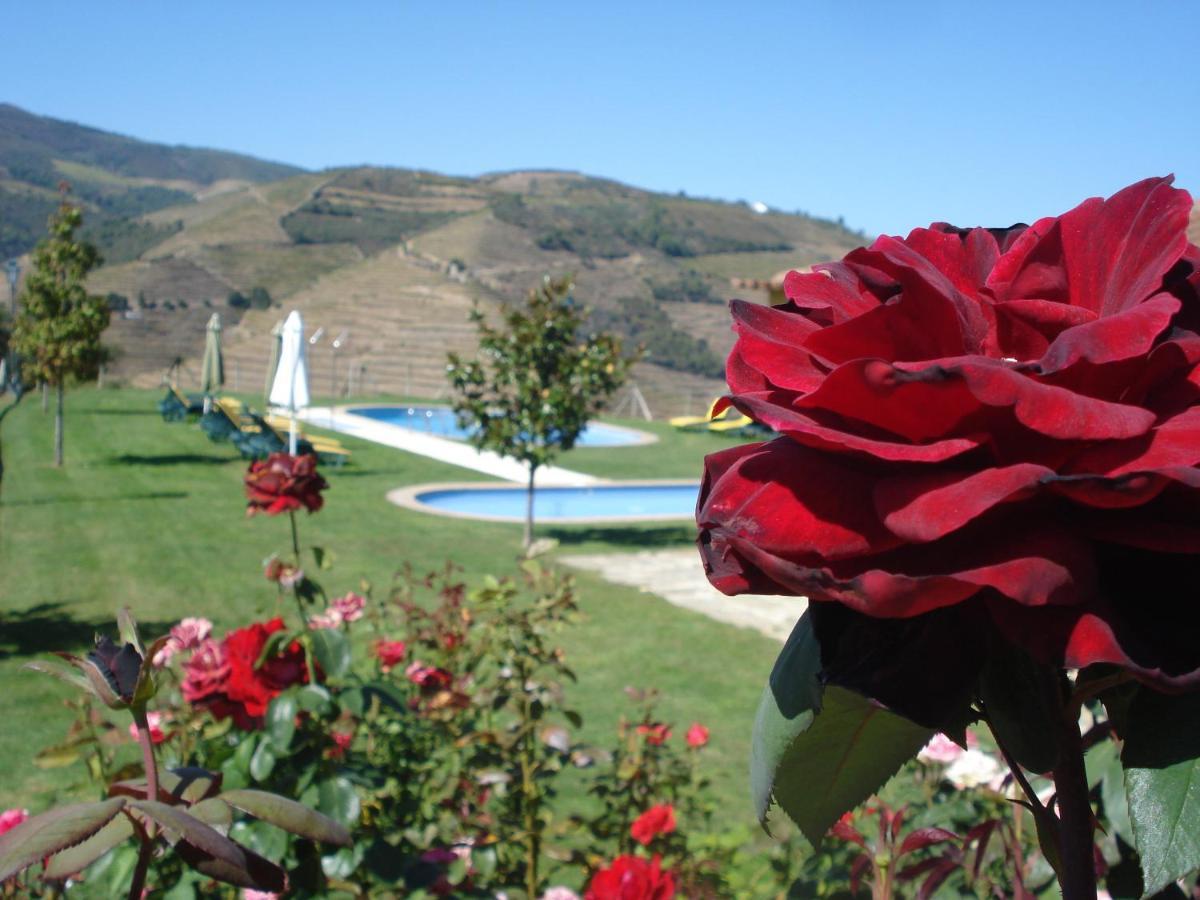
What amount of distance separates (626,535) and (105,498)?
233 inches

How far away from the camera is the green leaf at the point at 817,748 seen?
0.47 meters

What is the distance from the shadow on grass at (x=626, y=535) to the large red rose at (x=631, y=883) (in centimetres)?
949

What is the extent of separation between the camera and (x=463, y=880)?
201 centimetres

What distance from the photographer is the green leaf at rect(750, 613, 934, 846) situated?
47 centimetres

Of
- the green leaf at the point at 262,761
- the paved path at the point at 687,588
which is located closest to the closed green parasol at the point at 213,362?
the paved path at the point at 687,588

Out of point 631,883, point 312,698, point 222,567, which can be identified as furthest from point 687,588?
point 631,883

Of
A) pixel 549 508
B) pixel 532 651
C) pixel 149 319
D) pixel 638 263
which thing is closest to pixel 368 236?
pixel 638 263

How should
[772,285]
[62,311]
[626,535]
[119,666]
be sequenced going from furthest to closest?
[62,311] < [626,535] < [772,285] < [119,666]

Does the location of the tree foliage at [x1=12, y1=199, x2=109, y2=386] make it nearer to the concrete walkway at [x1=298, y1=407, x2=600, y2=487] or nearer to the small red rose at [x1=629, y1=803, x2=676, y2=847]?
the concrete walkway at [x1=298, y1=407, x2=600, y2=487]

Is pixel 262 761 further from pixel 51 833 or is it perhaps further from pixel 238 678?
pixel 51 833

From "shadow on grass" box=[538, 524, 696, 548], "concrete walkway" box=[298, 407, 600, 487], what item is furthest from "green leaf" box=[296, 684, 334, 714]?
"concrete walkway" box=[298, 407, 600, 487]

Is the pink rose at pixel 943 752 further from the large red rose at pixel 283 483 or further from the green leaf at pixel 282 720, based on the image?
the large red rose at pixel 283 483

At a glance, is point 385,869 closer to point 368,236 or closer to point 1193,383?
point 1193,383

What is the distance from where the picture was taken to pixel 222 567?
921cm
